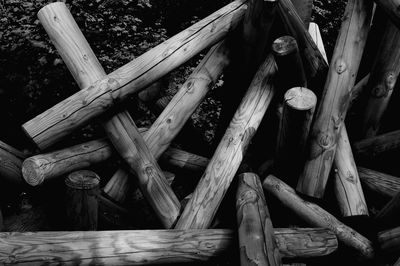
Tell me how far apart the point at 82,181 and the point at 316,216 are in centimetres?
136

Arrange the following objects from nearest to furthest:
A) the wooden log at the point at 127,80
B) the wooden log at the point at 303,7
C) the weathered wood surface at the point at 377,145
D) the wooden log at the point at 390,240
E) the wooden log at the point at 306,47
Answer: the wooden log at the point at 390,240, the wooden log at the point at 127,80, the wooden log at the point at 306,47, the weathered wood surface at the point at 377,145, the wooden log at the point at 303,7

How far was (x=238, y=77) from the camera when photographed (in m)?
3.49

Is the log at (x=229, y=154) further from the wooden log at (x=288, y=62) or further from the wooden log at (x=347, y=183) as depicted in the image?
the wooden log at (x=347, y=183)

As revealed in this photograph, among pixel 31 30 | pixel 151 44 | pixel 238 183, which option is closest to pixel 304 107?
pixel 238 183

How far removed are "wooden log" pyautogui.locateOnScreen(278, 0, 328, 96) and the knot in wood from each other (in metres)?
0.17

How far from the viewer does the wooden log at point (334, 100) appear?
3.01m

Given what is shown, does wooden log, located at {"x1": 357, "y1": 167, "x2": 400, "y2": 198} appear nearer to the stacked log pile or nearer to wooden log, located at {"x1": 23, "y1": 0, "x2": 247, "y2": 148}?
the stacked log pile

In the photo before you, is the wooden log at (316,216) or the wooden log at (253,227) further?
the wooden log at (316,216)

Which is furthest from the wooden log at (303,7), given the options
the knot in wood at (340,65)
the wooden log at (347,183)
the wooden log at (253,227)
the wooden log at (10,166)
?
the wooden log at (10,166)

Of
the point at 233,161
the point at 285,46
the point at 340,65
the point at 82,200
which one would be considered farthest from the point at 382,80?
the point at 82,200

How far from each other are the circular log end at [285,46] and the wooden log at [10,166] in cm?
161

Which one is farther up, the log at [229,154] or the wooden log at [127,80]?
the wooden log at [127,80]

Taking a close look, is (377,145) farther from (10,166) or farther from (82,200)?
(10,166)

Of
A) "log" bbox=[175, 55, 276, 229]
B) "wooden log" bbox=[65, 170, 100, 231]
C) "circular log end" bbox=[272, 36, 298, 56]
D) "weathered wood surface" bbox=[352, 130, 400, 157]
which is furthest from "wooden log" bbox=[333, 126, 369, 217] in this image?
"wooden log" bbox=[65, 170, 100, 231]
